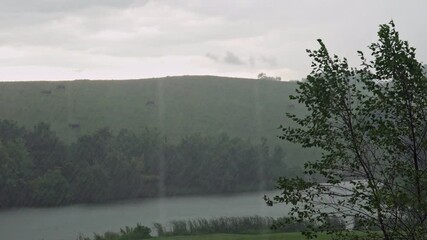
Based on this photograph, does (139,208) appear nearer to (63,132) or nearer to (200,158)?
(200,158)

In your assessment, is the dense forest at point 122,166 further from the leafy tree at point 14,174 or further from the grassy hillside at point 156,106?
the grassy hillside at point 156,106

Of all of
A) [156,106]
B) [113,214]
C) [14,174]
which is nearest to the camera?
[113,214]

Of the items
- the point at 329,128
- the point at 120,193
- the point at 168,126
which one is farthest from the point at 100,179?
the point at 329,128

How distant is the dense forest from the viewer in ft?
304

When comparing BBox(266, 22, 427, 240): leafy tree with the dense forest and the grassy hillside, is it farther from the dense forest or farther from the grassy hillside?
the grassy hillside

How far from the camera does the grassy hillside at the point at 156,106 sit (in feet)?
400

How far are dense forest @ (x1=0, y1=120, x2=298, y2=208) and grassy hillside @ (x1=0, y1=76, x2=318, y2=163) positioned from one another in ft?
24.7

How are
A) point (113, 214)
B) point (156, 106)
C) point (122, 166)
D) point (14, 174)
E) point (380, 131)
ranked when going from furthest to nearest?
point (156, 106) → point (122, 166) → point (14, 174) → point (113, 214) → point (380, 131)

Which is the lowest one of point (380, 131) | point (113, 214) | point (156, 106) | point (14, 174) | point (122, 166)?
point (113, 214)

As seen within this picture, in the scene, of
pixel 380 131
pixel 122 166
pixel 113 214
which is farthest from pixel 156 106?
pixel 380 131

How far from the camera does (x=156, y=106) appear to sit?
134 m

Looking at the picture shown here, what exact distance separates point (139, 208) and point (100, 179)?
697 inches

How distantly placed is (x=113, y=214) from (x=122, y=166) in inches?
1121

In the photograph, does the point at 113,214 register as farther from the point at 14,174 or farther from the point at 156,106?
the point at 156,106
